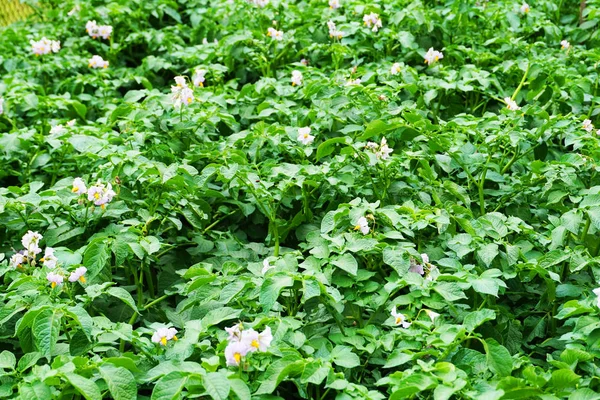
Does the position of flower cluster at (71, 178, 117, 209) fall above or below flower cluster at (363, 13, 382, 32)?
above

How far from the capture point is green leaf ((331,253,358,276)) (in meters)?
2.18

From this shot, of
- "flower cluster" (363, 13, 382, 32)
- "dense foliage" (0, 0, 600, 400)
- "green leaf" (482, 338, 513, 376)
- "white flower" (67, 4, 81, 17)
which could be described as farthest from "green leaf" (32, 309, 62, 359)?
"white flower" (67, 4, 81, 17)

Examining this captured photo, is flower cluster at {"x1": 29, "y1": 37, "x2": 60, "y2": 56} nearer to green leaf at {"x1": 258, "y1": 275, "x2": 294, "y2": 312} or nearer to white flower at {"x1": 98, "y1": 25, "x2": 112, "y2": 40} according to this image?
white flower at {"x1": 98, "y1": 25, "x2": 112, "y2": 40}

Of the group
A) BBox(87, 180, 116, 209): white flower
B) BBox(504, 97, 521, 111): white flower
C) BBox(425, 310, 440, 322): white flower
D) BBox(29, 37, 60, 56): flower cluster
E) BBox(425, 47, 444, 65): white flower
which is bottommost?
BBox(504, 97, 521, 111): white flower

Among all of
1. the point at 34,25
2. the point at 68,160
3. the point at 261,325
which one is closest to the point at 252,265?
the point at 261,325

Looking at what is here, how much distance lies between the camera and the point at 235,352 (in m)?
1.87

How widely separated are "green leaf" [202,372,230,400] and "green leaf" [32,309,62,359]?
42 centimetres

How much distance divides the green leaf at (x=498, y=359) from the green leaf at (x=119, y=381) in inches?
31.7

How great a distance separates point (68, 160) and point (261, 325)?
1557 mm

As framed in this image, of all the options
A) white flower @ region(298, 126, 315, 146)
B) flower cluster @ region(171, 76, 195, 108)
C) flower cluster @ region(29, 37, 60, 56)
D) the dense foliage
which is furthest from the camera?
flower cluster @ region(29, 37, 60, 56)

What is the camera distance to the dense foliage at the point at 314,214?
6.52ft

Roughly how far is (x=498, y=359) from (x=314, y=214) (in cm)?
106

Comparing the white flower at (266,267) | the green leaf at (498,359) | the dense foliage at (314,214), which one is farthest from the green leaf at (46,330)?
the green leaf at (498,359)

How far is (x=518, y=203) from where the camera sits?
9.28ft
